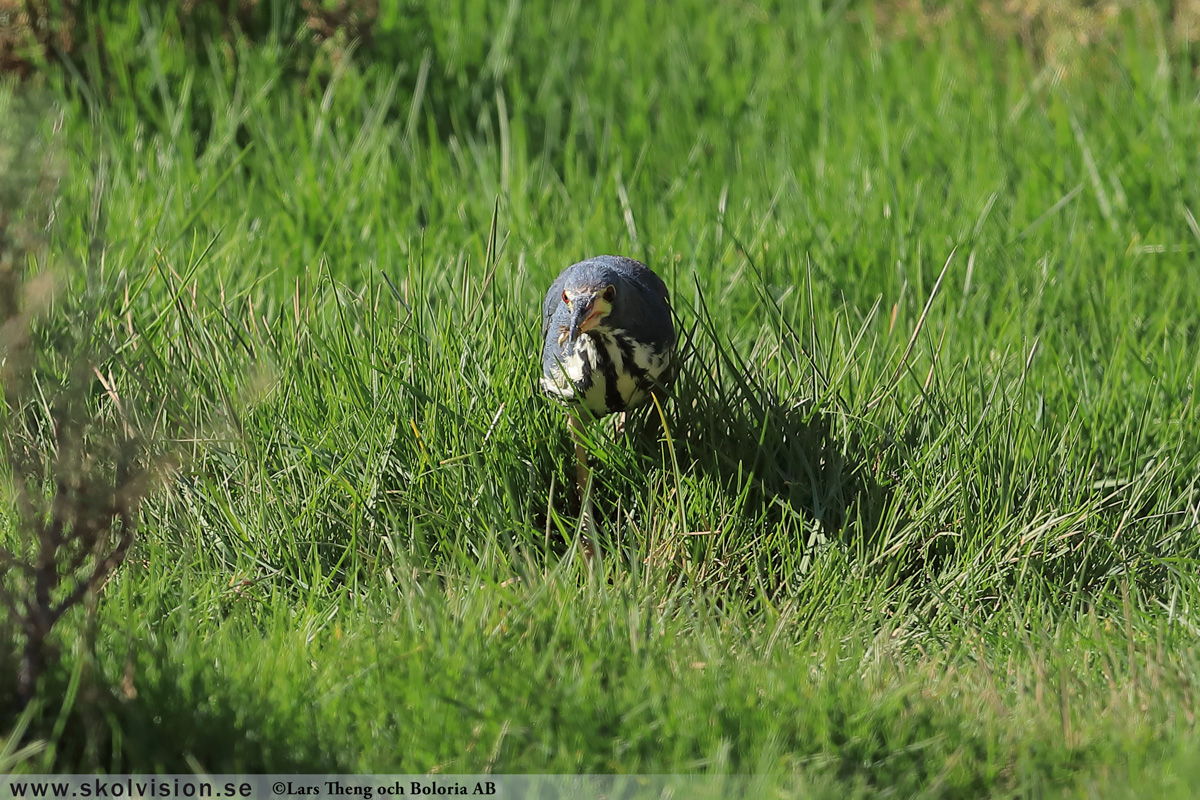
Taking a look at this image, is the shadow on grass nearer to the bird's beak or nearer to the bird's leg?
the bird's leg

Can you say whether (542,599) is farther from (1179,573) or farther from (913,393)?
(1179,573)

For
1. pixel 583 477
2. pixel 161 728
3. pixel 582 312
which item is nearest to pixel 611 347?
pixel 582 312

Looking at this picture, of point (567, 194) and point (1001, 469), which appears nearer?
point (1001, 469)

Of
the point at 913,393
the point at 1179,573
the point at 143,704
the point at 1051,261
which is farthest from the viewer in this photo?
the point at 1051,261

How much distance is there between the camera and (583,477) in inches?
123

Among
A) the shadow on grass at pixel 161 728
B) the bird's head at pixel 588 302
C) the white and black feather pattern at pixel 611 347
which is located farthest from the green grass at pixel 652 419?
the bird's head at pixel 588 302

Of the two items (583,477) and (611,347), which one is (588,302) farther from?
(583,477)

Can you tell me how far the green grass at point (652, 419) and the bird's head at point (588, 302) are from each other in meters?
0.45

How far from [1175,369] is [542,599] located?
2.18m

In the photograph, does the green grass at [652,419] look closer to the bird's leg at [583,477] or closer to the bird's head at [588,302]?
the bird's leg at [583,477]

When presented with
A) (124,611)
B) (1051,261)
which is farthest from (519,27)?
(124,611)

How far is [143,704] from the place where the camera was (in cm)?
219

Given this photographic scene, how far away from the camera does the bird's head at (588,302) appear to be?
107 inches

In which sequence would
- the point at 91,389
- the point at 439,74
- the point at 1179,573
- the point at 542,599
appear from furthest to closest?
the point at 439,74, the point at 91,389, the point at 1179,573, the point at 542,599
